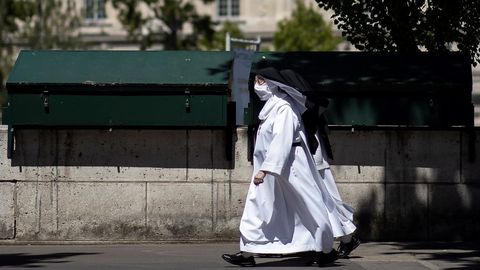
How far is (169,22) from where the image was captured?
5303cm

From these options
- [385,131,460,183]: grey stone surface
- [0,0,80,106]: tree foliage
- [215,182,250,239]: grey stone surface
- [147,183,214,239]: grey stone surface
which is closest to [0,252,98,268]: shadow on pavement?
[147,183,214,239]: grey stone surface

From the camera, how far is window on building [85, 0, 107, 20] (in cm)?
5179

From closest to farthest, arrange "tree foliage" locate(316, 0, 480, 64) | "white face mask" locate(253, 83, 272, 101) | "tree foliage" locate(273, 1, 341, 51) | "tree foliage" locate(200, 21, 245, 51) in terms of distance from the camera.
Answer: "white face mask" locate(253, 83, 272, 101) → "tree foliage" locate(316, 0, 480, 64) → "tree foliage" locate(273, 1, 341, 51) → "tree foliage" locate(200, 21, 245, 51)

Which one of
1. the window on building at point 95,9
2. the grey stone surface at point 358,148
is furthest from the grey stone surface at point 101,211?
the window on building at point 95,9

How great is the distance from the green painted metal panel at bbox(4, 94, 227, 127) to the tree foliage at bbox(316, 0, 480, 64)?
6.79 feet

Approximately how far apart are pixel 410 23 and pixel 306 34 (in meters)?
33.6

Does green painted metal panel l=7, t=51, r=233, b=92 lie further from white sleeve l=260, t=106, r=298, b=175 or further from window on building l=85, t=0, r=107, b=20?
window on building l=85, t=0, r=107, b=20

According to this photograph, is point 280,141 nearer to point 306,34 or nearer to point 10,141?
point 10,141

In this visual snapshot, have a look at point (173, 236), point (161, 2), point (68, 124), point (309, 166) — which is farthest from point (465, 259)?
point (161, 2)

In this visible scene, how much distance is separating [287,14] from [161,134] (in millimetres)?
51411

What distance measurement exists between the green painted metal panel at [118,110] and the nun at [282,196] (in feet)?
5.92

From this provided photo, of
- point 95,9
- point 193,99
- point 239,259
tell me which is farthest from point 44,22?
point 239,259

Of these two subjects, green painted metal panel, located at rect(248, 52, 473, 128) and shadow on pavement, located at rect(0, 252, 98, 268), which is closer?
shadow on pavement, located at rect(0, 252, 98, 268)

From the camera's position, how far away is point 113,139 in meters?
14.0
